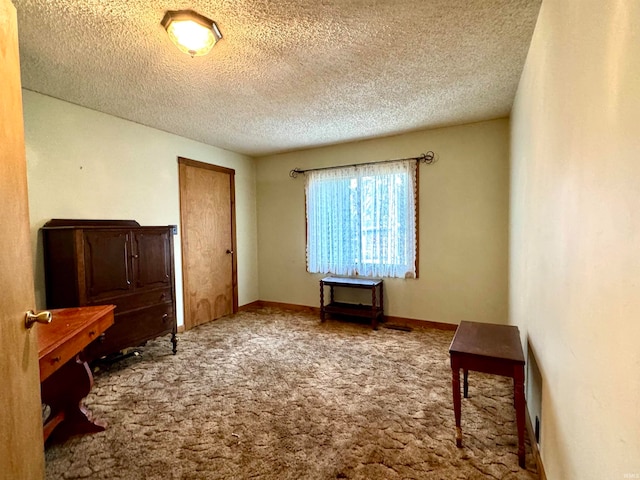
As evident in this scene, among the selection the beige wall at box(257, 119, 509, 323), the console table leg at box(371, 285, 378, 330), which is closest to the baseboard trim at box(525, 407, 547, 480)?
the beige wall at box(257, 119, 509, 323)

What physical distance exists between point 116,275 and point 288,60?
2283mm

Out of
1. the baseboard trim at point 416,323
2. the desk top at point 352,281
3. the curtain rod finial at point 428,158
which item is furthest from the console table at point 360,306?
the curtain rod finial at point 428,158

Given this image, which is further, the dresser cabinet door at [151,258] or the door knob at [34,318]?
the dresser cabinet door at [151,258]

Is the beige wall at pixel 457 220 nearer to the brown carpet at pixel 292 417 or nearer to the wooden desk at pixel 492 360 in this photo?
the brown carpet at pixel 292 417

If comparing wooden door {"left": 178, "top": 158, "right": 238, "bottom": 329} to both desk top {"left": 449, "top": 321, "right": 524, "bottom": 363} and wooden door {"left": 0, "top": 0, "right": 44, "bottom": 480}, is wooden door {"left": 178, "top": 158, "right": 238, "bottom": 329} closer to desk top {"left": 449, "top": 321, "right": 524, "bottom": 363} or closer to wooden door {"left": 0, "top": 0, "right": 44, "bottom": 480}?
wooden door {"left": 0, "top": 0, "right": 44, "bottom": 480}

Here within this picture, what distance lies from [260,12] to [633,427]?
2.17m

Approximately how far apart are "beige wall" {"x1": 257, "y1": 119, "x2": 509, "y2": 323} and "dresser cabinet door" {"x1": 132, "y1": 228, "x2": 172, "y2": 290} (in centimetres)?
246

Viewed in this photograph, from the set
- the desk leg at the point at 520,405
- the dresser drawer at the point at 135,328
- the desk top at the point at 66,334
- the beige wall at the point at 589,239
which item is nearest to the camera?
the beige wall at the point at 589,239

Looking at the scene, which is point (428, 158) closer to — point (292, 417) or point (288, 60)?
point (288, 60)

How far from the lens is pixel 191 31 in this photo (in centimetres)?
172

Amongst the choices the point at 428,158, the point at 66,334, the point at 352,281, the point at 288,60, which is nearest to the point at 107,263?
the point at 66,334

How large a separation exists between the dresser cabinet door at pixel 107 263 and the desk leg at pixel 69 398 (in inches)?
27.6

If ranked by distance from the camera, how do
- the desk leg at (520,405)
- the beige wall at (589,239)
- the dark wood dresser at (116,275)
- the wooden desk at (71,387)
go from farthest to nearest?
the dark wood dresser at (116,275), the wooden desk at (71,387), the desk leg at (520,405), the beige wall at (589,239)

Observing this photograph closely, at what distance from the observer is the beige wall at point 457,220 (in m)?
3.42
